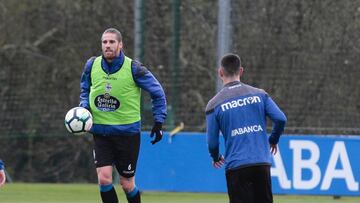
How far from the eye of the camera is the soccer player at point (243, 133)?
28.1ft

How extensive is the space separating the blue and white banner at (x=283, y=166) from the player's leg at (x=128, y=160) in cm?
474

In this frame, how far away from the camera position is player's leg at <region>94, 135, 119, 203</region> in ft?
35.5

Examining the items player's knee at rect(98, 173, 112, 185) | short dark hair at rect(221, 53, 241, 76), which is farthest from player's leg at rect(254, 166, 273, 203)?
player's knee at rect(98, 173, 112, 185)

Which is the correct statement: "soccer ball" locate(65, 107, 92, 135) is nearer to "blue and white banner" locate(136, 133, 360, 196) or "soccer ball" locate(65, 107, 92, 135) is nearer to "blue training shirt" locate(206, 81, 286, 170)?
"blue training shirt" locate(206, 81, 286, 170)

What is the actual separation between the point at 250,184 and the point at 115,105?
2637 millimetres

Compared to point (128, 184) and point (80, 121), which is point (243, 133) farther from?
point (128, 184)

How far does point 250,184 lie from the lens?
8641mm

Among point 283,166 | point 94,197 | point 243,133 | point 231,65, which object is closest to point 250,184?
point 243,133

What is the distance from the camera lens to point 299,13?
58.0ft

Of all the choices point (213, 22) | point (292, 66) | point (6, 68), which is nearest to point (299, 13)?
point (292, 66)

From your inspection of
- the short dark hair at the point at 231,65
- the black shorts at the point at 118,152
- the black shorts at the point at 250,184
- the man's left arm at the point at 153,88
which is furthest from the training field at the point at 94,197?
the short dark hair at the point at 231,65

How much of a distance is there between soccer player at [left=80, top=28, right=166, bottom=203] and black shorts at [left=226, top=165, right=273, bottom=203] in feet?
8.02

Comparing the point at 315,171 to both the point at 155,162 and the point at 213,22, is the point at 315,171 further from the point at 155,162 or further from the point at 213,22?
the point at 213,22

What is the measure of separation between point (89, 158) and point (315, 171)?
351 inches
